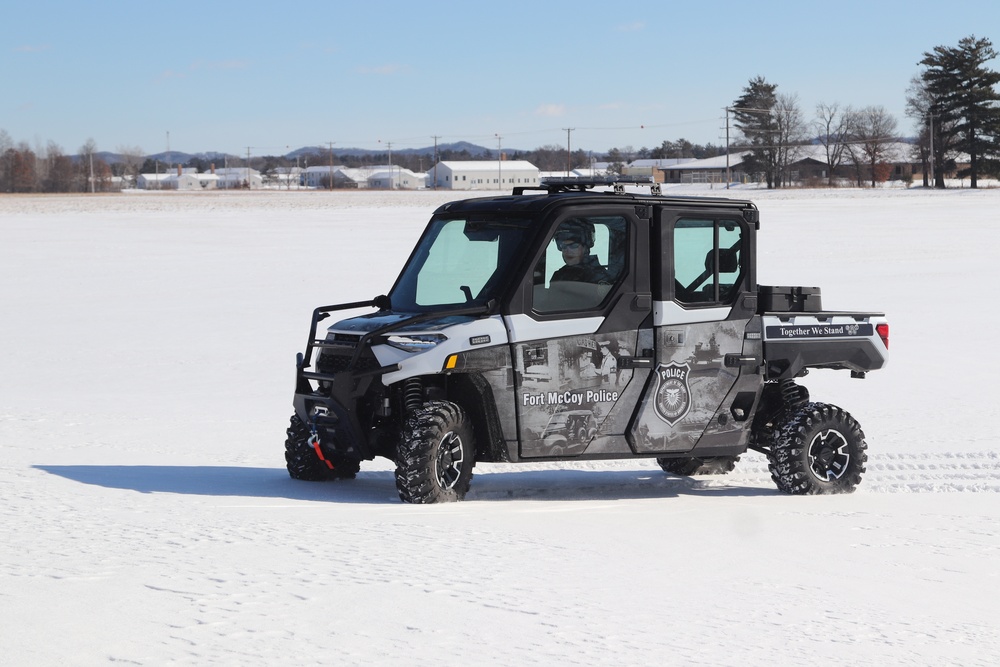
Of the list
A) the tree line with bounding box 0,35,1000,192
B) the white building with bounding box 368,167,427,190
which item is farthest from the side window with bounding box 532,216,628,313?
the white building with bounding box 368,167,427,190

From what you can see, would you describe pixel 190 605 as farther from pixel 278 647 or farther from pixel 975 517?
pixel 975 517

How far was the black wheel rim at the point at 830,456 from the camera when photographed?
28.7 feet

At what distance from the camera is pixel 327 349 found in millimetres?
7992

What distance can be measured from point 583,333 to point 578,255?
496mm

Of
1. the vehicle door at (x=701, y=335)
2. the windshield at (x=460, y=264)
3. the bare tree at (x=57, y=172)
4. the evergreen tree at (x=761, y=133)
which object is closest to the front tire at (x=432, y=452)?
the windshield at (x=460, y=264)

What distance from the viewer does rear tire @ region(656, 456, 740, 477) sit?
9.71 meters

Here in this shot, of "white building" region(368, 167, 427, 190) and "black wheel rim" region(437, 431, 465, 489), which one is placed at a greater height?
"white building" region(368, 167, 427, 190)

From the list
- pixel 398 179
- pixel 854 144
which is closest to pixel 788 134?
pixel 854 144

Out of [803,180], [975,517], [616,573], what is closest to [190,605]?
[616,573]

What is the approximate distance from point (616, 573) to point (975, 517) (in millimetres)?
3121

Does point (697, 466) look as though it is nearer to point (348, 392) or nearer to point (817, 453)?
point (817, 453)

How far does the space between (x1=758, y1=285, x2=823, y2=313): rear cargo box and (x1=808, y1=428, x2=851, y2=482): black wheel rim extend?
2.94 ft

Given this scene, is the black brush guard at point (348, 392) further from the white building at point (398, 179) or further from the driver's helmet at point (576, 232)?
the white building at point (398, 179)

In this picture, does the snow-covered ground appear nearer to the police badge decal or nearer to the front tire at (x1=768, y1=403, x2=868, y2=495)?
the front tire at (x1=768, y1=403, x2=868, y2=495)
